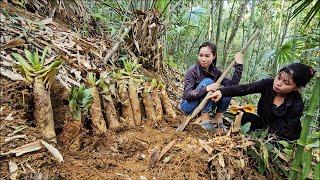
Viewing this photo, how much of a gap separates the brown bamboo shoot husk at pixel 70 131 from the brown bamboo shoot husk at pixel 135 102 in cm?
60

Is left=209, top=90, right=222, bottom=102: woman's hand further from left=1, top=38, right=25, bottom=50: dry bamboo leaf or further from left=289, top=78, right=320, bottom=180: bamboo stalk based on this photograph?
left=1, top=38, right=25, bottom=50: dry bamboo leaf

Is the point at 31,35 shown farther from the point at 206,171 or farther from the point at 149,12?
the point at 206,171

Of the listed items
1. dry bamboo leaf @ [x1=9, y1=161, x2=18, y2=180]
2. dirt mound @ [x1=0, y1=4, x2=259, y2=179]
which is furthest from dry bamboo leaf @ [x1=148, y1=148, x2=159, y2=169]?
dry bamboo leaf @ [x1=9, y1=161, x2=18, y2=180]

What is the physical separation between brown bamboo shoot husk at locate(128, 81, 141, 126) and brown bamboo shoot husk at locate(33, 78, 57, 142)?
2.41ft

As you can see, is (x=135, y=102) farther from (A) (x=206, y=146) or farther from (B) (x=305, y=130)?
(B) (x=305, y=130)

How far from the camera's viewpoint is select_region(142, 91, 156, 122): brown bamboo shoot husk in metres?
2.65

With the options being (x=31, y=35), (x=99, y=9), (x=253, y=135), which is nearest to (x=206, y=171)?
(x=253, y=135)

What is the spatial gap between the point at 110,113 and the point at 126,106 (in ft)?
0.63

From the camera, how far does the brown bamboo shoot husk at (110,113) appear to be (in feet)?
7.57

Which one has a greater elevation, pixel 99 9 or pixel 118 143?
pixel 99 9

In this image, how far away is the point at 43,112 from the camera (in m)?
1.93

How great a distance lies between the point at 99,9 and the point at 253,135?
381cm

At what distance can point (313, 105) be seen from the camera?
1.51 m

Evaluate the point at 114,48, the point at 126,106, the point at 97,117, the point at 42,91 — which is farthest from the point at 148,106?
the point at 114,48
